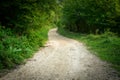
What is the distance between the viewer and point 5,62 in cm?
1180

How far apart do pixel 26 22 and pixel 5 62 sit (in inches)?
237

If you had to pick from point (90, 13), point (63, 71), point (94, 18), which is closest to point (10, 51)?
point (63, 71)

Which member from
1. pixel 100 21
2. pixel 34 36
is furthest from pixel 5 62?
pixel 100 21

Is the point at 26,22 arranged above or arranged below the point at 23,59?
above

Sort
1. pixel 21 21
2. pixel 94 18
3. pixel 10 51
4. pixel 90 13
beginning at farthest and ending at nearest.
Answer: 1. pixel 90 13
2. pixel 94 18
3. pixel 21 21
4. pixel 10 51

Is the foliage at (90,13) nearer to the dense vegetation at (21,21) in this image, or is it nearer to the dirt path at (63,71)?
the dense vegetation at (21,21)

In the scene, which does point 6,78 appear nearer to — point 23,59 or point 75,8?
point 23,59

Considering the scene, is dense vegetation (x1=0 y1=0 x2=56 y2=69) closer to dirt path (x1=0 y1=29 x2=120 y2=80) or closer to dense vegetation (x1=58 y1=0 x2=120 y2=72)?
dirt path (x1=0 y1=29 x2=120 y2=80)

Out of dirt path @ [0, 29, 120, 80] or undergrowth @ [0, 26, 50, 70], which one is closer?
dirt path @ [0, 29, 120, 80]

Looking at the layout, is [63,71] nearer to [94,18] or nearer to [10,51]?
[10,51]

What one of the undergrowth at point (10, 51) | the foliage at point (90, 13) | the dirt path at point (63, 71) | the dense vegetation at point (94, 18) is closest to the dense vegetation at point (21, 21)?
the undergrowth at point (10, 51)

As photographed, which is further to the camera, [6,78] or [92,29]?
[92,29]

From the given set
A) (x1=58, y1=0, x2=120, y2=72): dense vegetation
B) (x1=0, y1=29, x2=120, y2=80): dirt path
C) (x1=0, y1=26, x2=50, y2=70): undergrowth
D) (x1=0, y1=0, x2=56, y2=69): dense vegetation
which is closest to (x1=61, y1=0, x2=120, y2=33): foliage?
(x1=58, y1=0, x2=120, y2=72): dense vegetation

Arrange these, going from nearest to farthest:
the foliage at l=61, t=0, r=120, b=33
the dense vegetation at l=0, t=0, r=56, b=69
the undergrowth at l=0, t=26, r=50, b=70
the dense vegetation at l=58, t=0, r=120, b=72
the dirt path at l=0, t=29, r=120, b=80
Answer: the dirt path at l=0, t=29, r=120, b=80, the undergrowth at l=0, t=26, r=50, b=70, the dense vegetation at l=0, t=0, r=56, b=69, the dense vegetation at l=58, t=0, r=120, b=72, the foliage at l=61, t=0, r=120, b=33
